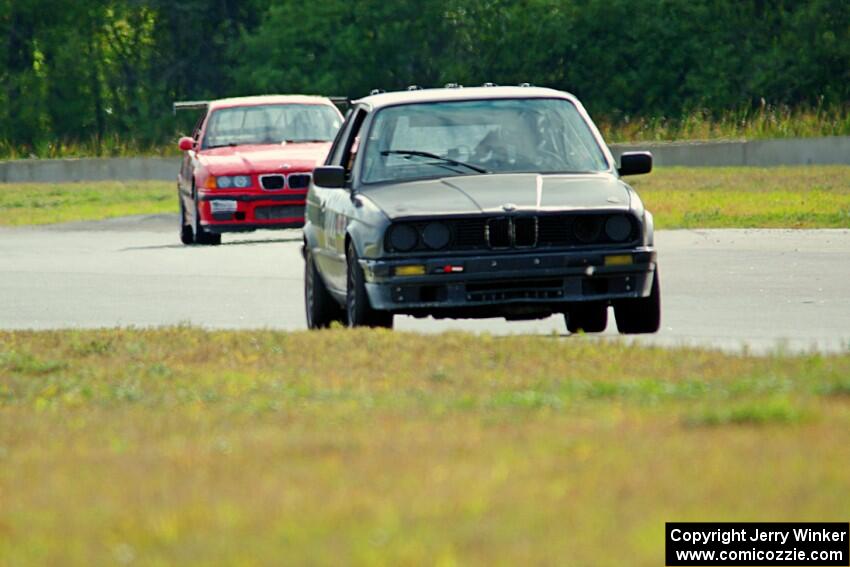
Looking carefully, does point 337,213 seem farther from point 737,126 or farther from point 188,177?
point 737,126

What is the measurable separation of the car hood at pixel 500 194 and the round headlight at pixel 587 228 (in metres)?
0.08

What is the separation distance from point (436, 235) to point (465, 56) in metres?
49.9

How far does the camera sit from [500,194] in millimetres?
13492

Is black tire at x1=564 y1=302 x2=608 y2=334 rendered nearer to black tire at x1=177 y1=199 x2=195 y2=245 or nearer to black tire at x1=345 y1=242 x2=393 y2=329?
black tire at x1=345 y1=242 x2=393 y2=329

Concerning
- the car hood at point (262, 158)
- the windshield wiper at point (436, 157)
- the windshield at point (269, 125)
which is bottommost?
the car hood at point (262, 158)

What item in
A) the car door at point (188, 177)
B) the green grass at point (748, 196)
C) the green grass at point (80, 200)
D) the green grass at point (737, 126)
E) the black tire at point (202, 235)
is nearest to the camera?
the black tire at point (202, 235)

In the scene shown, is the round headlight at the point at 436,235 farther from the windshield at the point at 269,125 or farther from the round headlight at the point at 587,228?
the windshield at the point at 269,125

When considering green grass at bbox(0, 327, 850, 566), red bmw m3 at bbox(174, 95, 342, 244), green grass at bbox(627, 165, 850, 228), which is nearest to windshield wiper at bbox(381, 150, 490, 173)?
green grass at bbox(0, 327, 850, 566)

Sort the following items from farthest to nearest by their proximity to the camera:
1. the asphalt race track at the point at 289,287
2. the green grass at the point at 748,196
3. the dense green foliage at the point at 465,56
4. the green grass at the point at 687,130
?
1. the dense green foliage at the point at 465,56
2. the green grass at the point at 687,130
3. the green grass at the point at 748,196
4. the asphalt race track at the point at 289,287

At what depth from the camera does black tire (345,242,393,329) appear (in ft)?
43.9

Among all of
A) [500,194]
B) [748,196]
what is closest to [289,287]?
[500,194]

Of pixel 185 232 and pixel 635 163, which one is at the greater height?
pixel 635 163

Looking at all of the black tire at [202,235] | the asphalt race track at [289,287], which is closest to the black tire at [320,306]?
the asphalt race track at [289,287]

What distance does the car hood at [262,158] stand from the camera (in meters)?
25.4
